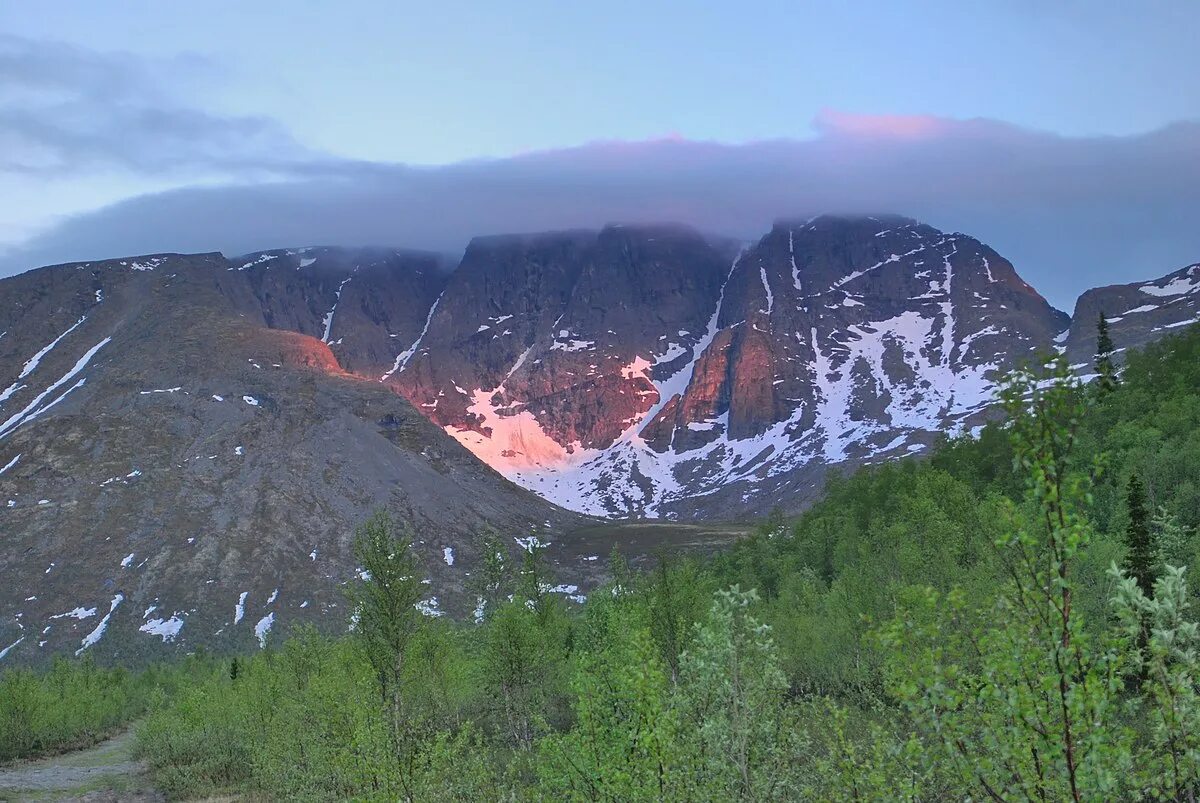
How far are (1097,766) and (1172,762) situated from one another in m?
2.32

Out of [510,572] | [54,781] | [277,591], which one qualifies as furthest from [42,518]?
[54,781]

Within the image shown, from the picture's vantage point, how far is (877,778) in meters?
10.3

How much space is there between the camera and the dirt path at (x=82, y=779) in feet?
162

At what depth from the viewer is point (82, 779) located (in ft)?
188

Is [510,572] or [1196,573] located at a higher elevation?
[1196,573]

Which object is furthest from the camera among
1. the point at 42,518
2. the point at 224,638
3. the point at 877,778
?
the point at 42,518

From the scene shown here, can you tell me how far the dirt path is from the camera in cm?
4928

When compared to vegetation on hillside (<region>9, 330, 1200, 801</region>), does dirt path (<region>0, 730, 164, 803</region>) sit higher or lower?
lower

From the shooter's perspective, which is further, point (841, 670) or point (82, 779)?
point (82, 779)

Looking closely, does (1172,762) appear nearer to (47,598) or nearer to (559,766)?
(559,766)

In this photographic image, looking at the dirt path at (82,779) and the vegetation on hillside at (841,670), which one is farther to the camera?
the dirt path at (82,779)

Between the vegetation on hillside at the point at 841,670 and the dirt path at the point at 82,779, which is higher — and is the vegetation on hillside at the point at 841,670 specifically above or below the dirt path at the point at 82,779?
above

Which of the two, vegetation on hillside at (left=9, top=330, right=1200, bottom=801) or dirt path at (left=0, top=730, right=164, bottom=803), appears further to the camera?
dirt path at (left=0, top=730, right=164, bottom=803)

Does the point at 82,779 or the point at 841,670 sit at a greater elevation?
the point at 841,670
